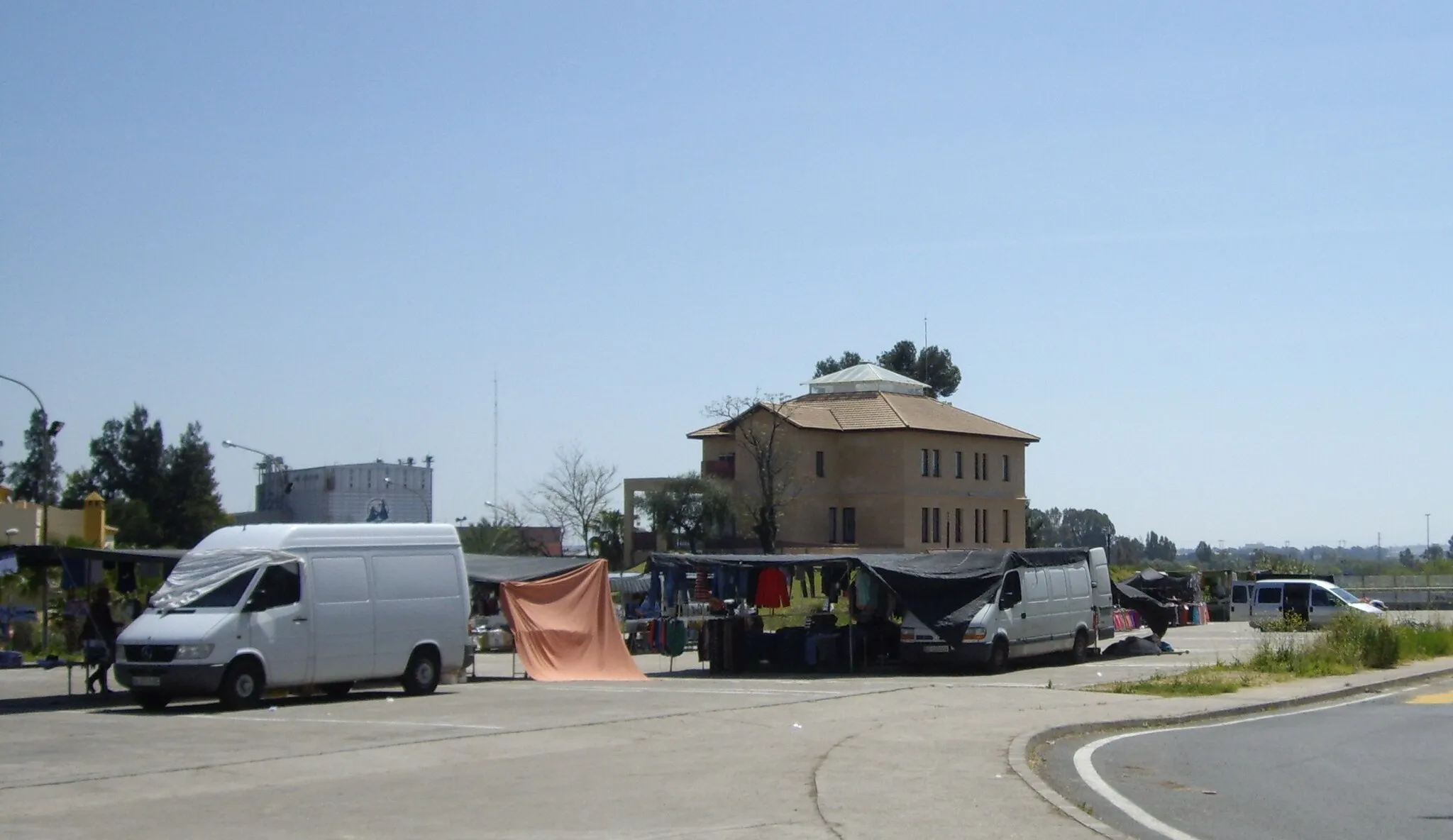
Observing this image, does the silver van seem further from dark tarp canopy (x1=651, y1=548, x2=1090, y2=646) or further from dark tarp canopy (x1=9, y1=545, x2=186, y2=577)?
dark tarp canopy (x1=9, y1=545, x2=186, y2=577)

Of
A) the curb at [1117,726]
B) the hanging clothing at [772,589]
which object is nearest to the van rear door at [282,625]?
the curb at [1117,726]

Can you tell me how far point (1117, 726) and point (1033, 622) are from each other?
37.7 feet

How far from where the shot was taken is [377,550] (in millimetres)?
22109

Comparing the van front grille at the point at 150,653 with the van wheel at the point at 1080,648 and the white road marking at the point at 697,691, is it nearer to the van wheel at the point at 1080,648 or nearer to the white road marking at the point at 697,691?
the white road marking at the point at 697,691

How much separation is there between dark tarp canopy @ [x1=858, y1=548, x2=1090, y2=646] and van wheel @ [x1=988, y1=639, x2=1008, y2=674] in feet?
2.42

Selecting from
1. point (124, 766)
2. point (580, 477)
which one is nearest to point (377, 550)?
point (124, 766)

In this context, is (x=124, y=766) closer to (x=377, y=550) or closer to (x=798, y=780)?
(x=798, y=780)

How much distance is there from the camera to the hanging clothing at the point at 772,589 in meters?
31.4

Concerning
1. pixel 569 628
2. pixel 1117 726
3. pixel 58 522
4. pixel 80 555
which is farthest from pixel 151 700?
pixel 58 522

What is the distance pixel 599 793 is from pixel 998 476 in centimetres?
8382

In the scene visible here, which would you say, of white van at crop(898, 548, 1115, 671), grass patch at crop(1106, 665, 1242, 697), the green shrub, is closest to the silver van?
white van at crop(898, 548, 1115, 671)

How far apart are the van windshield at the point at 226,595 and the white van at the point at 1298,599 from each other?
3299 centimetres

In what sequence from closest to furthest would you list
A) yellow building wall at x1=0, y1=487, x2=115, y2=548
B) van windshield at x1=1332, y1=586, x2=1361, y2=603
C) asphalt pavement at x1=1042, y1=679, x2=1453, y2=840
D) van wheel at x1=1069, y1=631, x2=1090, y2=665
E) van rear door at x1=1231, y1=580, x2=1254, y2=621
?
asphalt pavement at x1=1042, y1=679, x2=1453, y2=840 < van wheel at x1=1069, y1=631, x2=1090, y2=665 < van windshield at x1=1332, y1=586, x2=1361, y2=603 < van rear door at x1=1231, y1=580, x2=1254, y2=621 < yellow building wall at x1=0, y1=487, x2=115, y2=548

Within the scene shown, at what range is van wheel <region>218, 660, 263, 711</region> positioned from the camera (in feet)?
65.8
